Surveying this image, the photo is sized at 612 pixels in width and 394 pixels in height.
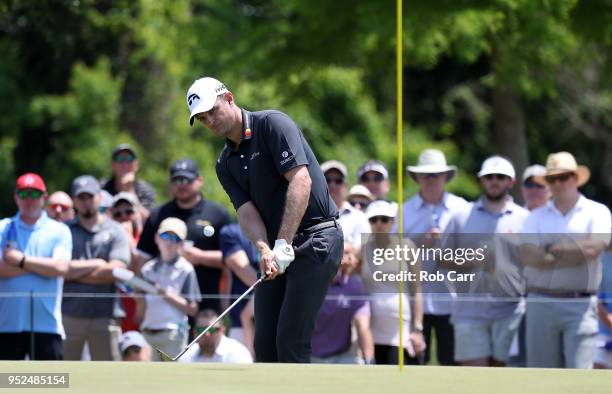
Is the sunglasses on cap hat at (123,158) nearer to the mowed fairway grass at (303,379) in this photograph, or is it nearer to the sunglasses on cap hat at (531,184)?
the sunglasses on cap hat at (531,184)

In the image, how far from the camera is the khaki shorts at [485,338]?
9.11 m

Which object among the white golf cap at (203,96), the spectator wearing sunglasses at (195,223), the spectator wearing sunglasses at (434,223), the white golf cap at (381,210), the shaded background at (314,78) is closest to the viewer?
the white golf cap at (203,96)

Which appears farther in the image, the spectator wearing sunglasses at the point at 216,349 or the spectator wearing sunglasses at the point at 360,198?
the spectator wearing sunglasses at the point at 360,198

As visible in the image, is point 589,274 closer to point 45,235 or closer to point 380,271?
point 380,271

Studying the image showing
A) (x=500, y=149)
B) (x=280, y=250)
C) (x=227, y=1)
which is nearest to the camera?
(x=280, y=250)

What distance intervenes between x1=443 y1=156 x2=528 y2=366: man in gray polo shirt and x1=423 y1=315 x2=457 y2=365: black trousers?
47mm

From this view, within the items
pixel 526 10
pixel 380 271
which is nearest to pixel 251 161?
pixel 380 271

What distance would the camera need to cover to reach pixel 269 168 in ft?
23.6

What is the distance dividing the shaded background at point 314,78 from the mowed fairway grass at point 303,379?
656 cm

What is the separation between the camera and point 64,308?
9.58 meters

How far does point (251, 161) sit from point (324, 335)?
2.81m

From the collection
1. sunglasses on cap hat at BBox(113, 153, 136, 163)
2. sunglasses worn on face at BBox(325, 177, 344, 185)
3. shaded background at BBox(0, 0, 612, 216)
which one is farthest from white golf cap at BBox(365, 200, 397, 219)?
shaded background at BBox(0, 0, 612, 216)

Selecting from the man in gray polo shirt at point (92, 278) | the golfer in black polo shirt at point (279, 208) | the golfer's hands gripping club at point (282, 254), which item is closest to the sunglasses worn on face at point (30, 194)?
the man in gray polo shirt at point (92, 278)

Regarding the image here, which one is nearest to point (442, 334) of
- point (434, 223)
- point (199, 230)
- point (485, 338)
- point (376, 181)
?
point (485, 338)
